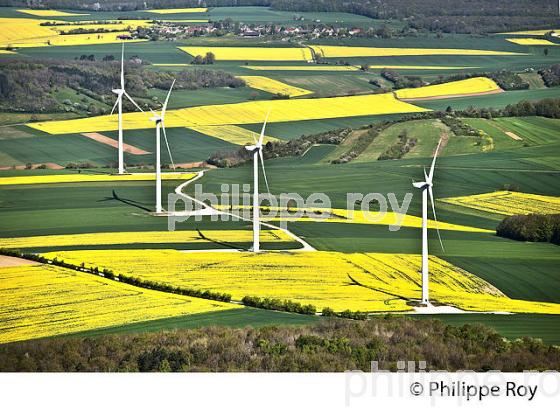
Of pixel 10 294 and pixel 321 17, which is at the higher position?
pixel 321 17

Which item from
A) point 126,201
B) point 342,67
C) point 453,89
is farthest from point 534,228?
point 342,67

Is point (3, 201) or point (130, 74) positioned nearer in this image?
point (3, 201)

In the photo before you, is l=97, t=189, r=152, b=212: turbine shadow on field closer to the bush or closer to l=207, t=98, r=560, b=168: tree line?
l=207, t=98, r=560, b=168: tree line

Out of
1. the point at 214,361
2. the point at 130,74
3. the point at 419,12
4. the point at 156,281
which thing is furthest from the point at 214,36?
the point at 214,361

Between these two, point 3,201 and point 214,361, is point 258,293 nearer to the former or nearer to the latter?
point 214,361

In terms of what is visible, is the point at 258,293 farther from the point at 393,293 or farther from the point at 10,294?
the point at 10,294

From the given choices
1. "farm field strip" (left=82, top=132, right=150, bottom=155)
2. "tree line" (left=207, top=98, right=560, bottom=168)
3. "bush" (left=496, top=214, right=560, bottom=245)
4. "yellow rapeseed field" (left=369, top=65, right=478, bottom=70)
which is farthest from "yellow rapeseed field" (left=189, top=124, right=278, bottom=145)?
"bush" (left=496, top=214, right=560, bottom=245)
